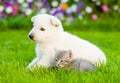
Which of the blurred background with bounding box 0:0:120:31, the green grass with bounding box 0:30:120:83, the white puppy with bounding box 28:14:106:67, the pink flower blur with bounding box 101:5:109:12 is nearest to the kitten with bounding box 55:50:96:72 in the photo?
the green grass with bounding box 0:30:120:83

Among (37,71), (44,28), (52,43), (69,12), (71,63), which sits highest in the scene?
(69,12)

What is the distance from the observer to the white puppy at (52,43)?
5.84 meters

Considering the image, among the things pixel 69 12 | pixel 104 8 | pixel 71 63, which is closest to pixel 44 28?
pixel 71 63

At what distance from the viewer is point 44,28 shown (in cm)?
585

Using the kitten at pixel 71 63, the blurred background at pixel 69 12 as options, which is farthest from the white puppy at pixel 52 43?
the blurred background at pixel 69 12

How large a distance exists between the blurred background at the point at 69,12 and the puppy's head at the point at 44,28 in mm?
4738

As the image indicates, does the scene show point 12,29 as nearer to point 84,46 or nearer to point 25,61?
point 25,61

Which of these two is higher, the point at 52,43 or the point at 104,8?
the point at 104,8

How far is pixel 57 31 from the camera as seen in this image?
5.95m

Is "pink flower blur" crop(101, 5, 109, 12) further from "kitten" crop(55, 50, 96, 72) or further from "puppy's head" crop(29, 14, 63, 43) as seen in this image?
"kitten" crop(55, 50, 96, 72)

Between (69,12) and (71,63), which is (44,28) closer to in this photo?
(71,63)

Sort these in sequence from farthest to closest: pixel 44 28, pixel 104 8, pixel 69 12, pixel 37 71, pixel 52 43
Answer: pixel 104 8 < pixel 69 12 < pixel 52 43 < pixel 44 28 < pixel 37 71

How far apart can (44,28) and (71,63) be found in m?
0.58

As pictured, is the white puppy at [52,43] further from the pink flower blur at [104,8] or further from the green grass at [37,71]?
the pink flower blur at [104,8]
